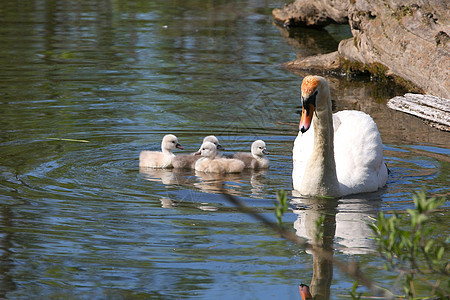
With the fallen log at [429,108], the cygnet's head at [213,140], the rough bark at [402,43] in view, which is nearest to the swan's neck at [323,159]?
the cygnet's head at [213,140]

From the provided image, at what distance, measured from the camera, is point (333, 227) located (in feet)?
21.3

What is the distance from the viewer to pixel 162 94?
12758 mm

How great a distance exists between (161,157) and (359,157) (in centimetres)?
236

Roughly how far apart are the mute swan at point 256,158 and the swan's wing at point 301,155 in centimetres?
54

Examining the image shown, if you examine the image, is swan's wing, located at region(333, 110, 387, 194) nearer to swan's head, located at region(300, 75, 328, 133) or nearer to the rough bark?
swan's head, located at region(300, 75, 328, 133)

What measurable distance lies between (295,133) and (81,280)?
555 cm

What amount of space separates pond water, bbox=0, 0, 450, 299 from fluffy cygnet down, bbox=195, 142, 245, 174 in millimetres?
144

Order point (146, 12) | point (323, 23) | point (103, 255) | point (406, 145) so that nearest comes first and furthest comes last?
point (103, 255) < point (406, 145) < point (323, 23) < point (146, 12)

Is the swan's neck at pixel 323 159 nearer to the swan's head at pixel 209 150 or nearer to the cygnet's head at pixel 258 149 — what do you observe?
the cygnet's head at pixel 258 149

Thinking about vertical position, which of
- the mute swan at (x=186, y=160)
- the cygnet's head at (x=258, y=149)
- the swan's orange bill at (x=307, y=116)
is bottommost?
the mute swan at (x=186, y=160)

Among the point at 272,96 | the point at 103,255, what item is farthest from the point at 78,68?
the point at 103,255

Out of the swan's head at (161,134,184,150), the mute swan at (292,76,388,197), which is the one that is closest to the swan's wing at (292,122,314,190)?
the mute swan at (292,76,388,197)

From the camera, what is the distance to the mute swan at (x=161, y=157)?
8695 millimetres

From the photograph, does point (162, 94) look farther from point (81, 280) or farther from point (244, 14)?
point (244, 14)
